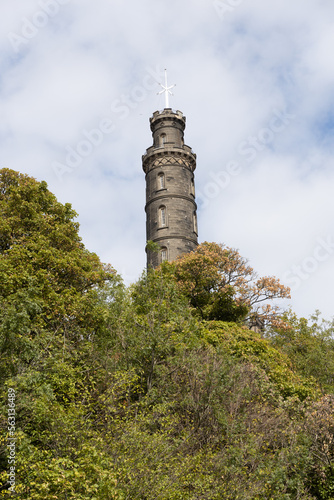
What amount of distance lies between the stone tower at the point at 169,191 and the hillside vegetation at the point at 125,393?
12.8 meters

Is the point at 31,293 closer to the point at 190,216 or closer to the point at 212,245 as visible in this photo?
the point at 212,245

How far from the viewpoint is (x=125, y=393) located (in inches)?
511

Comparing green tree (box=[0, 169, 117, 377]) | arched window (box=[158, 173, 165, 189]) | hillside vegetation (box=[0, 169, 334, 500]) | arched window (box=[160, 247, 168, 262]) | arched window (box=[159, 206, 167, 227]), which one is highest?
arched window (box=[158, 173, 165, 189])

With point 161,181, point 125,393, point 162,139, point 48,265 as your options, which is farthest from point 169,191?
point 125,393

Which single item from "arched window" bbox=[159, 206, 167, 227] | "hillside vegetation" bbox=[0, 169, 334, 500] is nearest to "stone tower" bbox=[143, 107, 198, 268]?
"arched window" bbox=[159, 206, 167, 227]

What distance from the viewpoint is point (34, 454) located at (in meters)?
8.10

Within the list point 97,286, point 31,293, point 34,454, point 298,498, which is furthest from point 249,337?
point 34,454

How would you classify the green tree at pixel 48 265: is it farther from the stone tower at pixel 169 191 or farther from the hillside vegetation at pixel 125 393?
the stone tower at pixel 169 191

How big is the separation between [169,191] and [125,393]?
24301 mm

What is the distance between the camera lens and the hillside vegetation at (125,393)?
8258mm

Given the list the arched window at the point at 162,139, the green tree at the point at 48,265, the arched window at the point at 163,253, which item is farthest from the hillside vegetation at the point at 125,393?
the arched window at the point at 162,139

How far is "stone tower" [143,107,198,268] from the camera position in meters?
33.8

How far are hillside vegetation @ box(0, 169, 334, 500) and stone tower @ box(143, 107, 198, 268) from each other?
12.8 meters

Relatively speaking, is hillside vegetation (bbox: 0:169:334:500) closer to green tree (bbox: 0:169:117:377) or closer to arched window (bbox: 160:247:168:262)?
green tree (bbox: 0:169:117:377)
